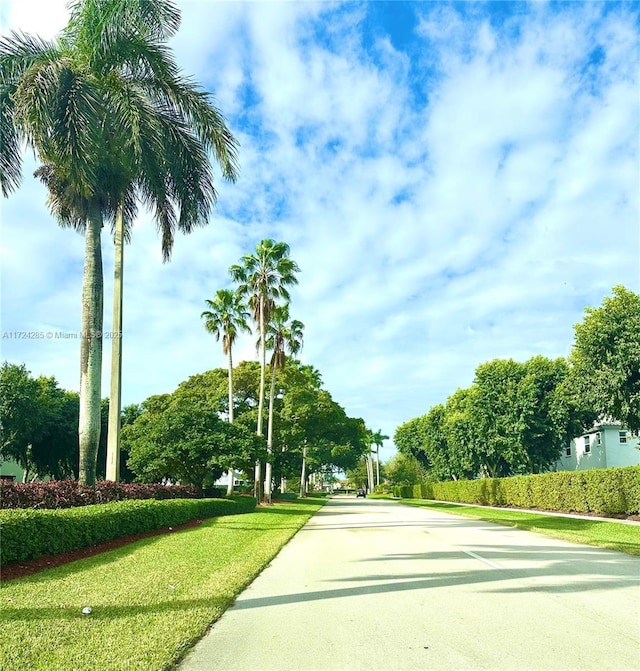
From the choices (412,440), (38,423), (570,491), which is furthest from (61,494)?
Result: (412,440)

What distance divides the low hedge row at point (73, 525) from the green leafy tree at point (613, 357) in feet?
61.6

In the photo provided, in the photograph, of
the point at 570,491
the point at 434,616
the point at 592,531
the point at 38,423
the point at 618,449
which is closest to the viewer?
the point at 434,616

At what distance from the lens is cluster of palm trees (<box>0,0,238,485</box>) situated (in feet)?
53.6

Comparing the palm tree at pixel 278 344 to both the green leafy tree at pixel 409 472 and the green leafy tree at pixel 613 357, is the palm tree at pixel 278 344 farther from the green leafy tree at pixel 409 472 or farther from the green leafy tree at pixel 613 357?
the green leafy tree at pixel 409 472

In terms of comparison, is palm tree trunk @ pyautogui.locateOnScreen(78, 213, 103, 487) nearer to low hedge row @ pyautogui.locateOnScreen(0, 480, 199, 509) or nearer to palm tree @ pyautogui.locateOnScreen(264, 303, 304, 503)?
low hedge row @ pyautogui.locateOnScreen(0, 480, 199, 509)

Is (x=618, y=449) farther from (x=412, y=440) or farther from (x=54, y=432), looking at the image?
(x=54, y=432)

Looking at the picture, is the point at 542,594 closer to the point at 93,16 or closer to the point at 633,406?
the point at 93,16

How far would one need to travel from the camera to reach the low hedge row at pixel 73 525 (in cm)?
1003

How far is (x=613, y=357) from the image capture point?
1033 inches

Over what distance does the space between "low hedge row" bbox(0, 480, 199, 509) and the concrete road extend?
19.4 ft

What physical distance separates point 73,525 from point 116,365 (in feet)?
30.3

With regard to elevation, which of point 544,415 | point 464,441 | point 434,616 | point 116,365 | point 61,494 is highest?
point 116,365

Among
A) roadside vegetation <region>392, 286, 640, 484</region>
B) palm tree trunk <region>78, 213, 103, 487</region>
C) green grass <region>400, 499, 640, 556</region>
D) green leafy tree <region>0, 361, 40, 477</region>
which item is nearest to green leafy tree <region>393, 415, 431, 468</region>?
roadside vegetation <region>392, 286, 640, 484</region>

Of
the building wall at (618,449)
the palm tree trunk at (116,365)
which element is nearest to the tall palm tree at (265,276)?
the palm tree trunk at (116,365)
